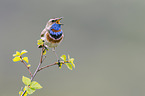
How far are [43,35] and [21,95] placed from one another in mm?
437

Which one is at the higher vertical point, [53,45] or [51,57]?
[51,57]

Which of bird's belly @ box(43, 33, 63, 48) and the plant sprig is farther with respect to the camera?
bird's belly @ box(43, 33, 63, 48)

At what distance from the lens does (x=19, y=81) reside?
9148 mm

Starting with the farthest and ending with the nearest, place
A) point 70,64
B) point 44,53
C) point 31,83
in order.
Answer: point 44,53 < point 70,64 < point 31,83

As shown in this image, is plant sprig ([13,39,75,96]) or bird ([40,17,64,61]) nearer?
plant sprig ([13,39,75,96])

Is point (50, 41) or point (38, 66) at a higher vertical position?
point (50, 41)

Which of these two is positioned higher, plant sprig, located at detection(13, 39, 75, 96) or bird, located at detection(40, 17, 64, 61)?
bird, located at detection(40, 17, 64, 61)

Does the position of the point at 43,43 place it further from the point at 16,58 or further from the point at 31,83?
the point at 31,83

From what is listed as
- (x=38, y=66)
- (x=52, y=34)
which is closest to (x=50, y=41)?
(x=52, y=34)

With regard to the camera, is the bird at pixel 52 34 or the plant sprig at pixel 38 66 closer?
the plant sprig at pixel 38 66

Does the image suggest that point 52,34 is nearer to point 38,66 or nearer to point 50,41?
point 50,41

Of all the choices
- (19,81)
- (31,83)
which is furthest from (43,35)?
(19,81)

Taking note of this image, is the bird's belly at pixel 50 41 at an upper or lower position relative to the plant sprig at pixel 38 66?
upper

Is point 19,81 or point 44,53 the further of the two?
point 19,81
